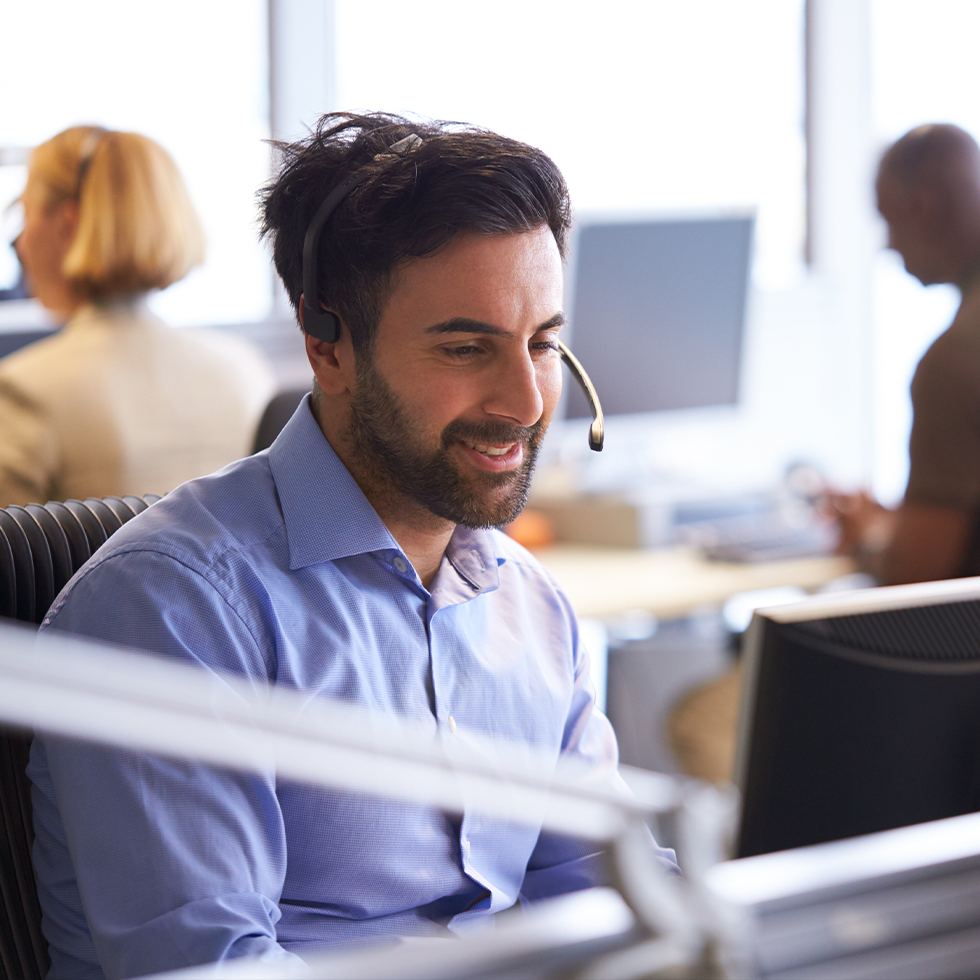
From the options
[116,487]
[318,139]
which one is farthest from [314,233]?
[116,487]

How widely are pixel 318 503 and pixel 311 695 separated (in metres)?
0.17

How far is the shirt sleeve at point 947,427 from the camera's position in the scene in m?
1.95

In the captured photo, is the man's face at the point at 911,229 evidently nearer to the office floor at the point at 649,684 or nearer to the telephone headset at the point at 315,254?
the office floor at the point at 649,684

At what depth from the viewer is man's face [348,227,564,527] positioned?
106 cm

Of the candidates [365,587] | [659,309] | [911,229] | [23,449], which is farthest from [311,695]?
[659,309]

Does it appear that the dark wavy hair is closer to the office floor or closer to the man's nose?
the man's nose

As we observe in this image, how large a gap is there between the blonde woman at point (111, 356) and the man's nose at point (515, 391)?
0.98 metres

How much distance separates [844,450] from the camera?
3877 mm

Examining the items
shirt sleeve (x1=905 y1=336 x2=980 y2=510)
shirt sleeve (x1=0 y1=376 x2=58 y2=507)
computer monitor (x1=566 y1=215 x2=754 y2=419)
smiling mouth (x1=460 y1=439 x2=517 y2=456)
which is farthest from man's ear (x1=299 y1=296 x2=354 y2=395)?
computer monitor (x1=566 y1=215 x2=754 y2=419)

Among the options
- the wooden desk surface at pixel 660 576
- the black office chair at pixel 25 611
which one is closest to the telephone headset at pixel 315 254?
the black office chair at pixel 25 611

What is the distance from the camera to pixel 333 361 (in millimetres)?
1139

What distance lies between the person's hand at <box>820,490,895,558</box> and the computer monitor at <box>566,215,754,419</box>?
449 millimetres

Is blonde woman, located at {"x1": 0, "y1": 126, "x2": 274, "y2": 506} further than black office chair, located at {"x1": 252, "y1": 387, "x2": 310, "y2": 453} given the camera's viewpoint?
Yes

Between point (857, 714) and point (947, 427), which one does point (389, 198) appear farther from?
point (947, 427)
